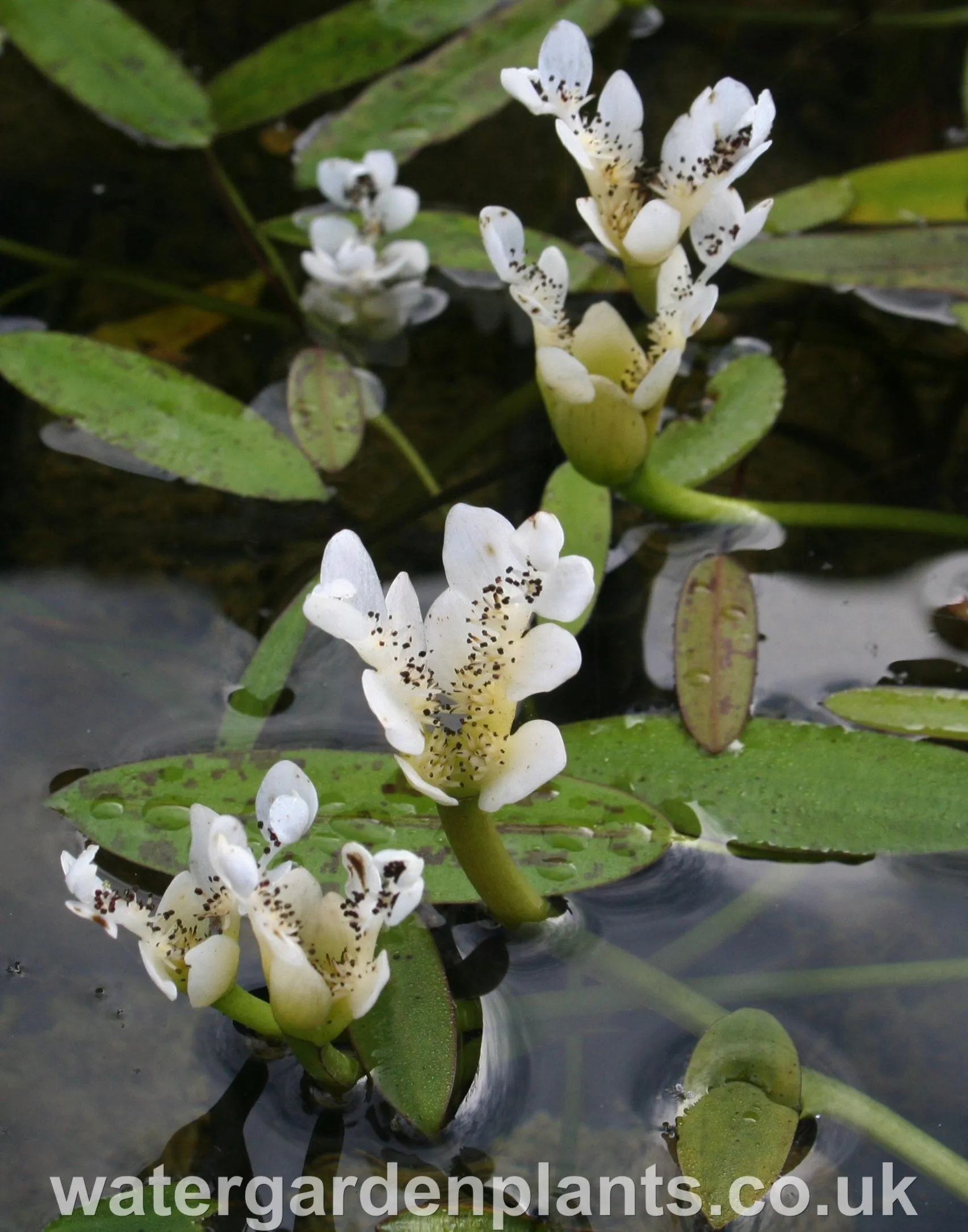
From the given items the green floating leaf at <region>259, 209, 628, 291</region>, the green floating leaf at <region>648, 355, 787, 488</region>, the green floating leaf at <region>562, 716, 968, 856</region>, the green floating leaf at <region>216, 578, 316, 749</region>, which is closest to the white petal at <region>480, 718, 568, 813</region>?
the green floating leaf at <region>562, 716, 968, 856</region>

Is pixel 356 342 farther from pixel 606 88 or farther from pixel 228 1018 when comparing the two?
pixel 228 1018

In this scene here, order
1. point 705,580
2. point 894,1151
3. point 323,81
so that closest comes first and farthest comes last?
point 894,1151, point 705,580, point 323,81

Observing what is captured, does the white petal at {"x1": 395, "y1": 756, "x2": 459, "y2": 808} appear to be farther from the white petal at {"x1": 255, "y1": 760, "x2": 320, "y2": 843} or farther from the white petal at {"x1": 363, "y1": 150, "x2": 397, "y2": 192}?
the white petal at {"x1": 363, "y1": 150, "x2": 397, "y2": 192}

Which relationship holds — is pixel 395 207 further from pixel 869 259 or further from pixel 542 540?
pixel 542 540

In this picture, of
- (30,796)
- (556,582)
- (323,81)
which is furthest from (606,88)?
(30,796)

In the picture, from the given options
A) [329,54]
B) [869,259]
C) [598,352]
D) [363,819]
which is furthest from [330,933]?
[329,54]
